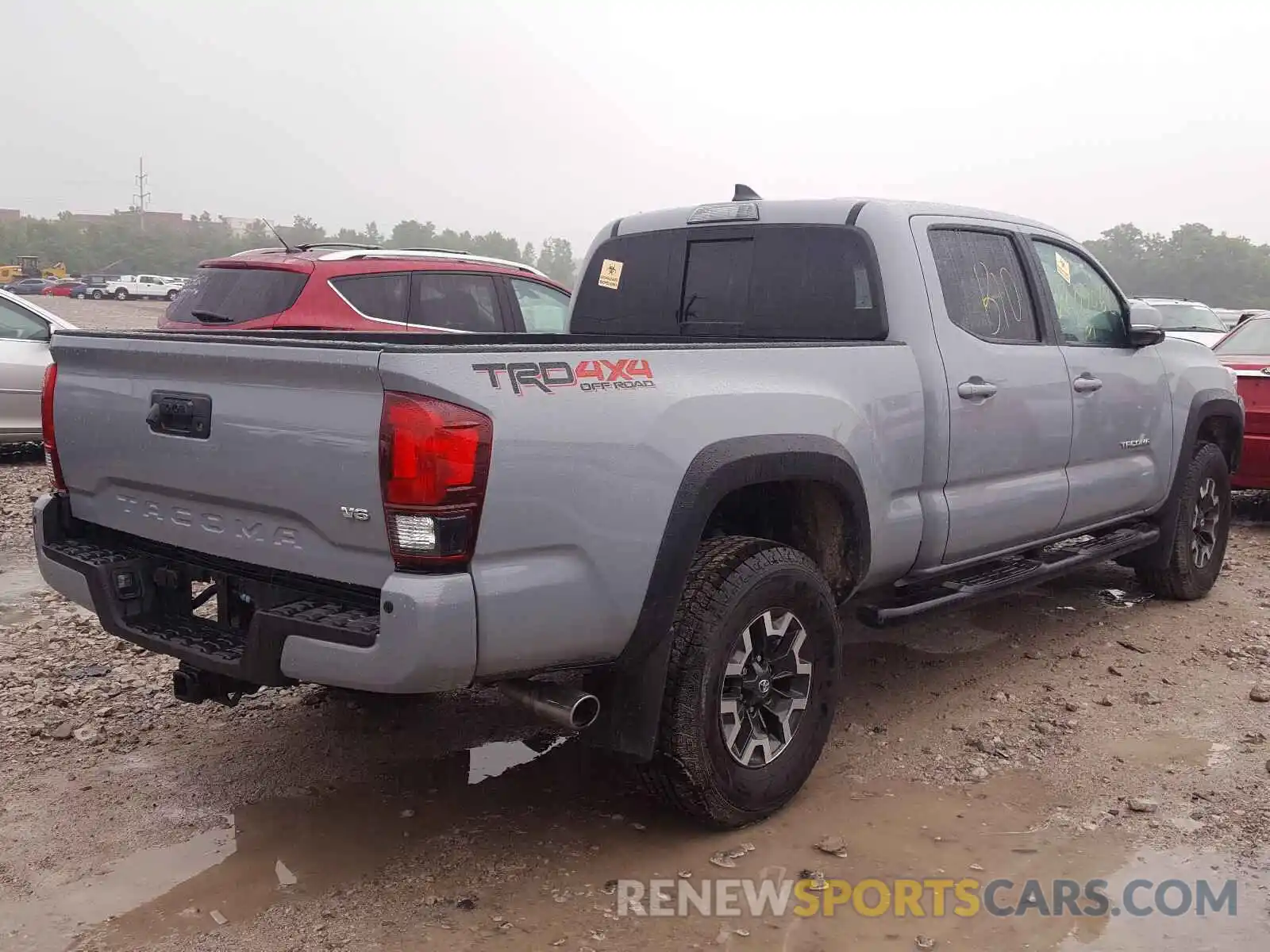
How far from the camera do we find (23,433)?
9.37 m

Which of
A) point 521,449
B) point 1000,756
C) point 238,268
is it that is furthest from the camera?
point 238,268

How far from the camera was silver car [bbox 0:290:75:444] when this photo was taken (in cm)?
923

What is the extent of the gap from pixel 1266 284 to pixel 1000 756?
64833 mm

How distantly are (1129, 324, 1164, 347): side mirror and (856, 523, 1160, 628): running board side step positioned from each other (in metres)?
0.90

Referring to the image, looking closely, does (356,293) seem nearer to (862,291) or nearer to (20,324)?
(20,324)

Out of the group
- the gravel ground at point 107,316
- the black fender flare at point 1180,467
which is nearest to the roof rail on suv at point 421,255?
the black fender flare at point 1180,467

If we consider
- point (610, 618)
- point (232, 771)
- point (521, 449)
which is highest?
point (521, 449)

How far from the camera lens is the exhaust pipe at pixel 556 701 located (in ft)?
10.1

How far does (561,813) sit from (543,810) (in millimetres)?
63

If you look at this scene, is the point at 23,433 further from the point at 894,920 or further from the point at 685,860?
the point at 894,920

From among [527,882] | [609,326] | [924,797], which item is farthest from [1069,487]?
[527,882]

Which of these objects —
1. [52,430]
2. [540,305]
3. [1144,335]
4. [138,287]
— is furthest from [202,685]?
[138,287]

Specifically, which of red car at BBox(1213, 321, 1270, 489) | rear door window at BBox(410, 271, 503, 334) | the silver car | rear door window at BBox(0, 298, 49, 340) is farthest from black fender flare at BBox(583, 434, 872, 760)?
rear door window at BBox(0, 298, 49, 340)

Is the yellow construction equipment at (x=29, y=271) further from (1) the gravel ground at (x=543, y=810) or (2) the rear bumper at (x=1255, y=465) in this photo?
(1) the gravel ground at (x=543, y=810)
